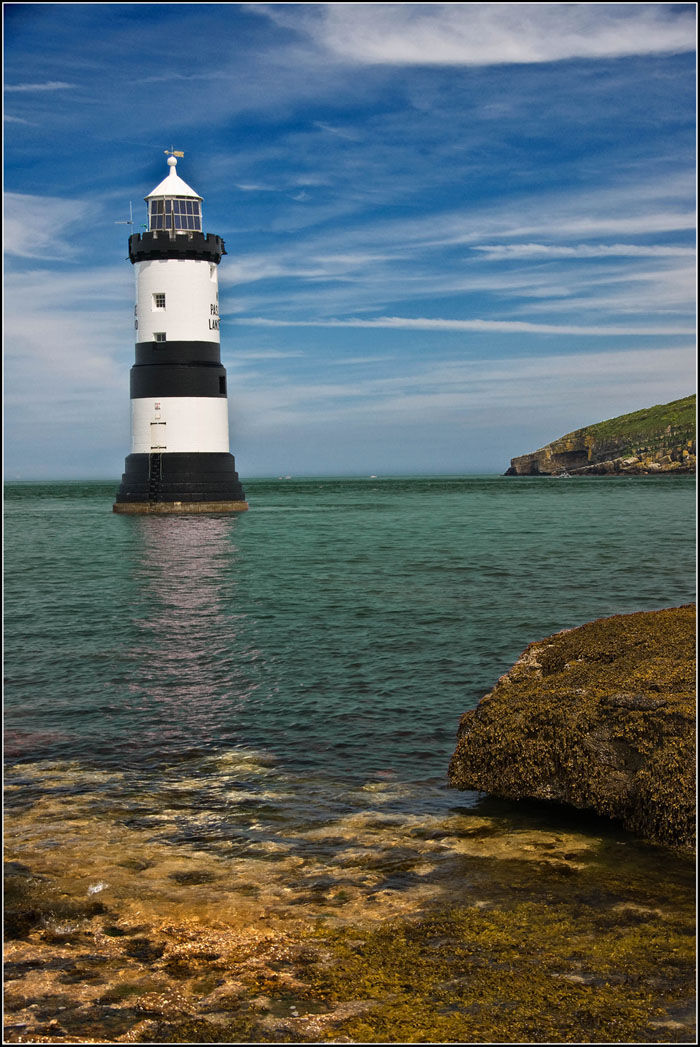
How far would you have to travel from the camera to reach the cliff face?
150 metres

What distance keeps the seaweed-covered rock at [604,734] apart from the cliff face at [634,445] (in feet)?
468

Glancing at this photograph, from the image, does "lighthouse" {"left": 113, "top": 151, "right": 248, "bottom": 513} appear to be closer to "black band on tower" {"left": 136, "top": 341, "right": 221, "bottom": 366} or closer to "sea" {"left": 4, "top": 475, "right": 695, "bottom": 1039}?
"black band on tower" {"left": 136, "top": 341, "right": 221, "bottom": 366}

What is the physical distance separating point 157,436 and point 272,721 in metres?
36.5

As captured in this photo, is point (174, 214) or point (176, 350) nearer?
point (176, 350)

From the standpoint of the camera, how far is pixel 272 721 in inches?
416

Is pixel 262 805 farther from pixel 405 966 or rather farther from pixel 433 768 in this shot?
pixel 405 966

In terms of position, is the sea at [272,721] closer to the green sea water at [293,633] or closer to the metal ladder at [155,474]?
the green sea water at [293,633]

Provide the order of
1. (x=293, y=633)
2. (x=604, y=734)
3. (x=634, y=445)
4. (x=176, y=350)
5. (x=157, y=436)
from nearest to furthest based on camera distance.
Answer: (x=604, y=734) → (x=293, y=633) → (x=176, y=350) → (x=157, y=436) → (x=634, y=445)

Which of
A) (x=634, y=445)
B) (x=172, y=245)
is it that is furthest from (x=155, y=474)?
(x=634, y=445)

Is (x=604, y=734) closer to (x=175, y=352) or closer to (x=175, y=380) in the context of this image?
(x=175, y=380)

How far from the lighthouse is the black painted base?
0.05m

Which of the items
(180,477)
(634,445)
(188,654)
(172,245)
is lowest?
(188,654)

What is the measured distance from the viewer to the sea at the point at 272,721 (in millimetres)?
6211

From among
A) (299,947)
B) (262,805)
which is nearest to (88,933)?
(299,947)
